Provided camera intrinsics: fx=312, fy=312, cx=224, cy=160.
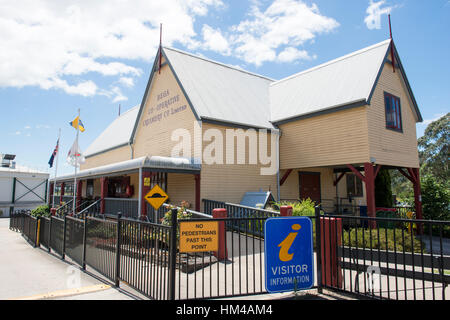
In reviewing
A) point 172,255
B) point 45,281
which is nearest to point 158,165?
point 45,281

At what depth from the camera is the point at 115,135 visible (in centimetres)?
2716

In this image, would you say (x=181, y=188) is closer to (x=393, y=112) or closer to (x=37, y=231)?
(x=37, y=231)

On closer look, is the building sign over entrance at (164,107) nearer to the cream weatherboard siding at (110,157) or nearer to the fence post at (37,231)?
the cream weatherboard siding at (110,157)

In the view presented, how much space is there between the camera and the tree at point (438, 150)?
141 ft

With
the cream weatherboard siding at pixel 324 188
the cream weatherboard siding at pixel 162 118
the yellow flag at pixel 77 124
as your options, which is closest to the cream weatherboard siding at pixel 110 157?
the cream weatherboard siding at pixel 162 118

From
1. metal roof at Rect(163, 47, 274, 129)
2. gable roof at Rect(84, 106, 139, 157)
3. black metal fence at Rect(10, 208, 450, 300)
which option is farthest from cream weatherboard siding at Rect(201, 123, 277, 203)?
gable roof at Rect(84, 106, 139, 157)

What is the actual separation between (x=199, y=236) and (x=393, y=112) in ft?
49.4

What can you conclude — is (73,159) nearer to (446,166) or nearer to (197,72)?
(197,72)

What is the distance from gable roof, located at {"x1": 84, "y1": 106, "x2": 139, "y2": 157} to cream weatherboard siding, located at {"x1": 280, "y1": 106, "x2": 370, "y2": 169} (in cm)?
1173

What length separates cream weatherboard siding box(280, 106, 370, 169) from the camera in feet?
48.1

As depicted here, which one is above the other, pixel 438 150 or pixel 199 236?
pixel 438 150

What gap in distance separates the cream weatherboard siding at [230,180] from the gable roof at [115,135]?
31.7 feet

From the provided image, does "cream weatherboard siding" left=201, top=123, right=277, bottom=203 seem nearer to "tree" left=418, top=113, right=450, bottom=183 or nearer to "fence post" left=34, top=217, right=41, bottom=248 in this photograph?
"fence post" left=34, top=217, right=41, bottom=248

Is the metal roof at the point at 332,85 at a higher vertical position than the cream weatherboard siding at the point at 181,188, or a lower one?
higher
